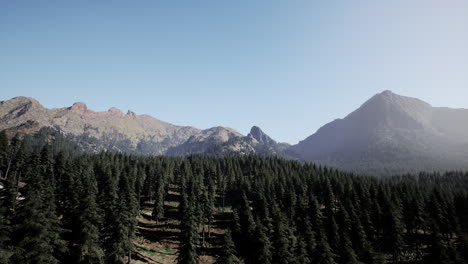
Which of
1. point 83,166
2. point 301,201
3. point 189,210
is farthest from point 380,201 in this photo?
point 83,166

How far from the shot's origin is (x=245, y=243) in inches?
2074

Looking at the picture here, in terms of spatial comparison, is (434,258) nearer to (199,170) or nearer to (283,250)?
(283,250)

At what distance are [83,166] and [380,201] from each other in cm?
10658

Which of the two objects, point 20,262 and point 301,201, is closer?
point 20,262

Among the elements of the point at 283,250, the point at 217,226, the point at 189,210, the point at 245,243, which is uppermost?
the point at 189,210

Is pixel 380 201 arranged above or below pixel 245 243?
above

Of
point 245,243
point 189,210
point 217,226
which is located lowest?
point 217,226

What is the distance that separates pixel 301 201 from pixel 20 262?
6631 cm

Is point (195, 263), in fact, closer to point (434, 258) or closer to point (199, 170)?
point (434, 258)

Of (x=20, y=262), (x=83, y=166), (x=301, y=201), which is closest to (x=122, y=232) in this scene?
(x=20, y=262)

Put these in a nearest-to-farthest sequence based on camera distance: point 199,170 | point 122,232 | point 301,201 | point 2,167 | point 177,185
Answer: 1. point 122,232
2. point 301,201
3. point 2,167
4. point 199,170
5. point 177,185

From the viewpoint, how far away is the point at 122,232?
40312 mm

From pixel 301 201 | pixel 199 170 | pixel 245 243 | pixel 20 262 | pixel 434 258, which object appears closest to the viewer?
pixel 20 262

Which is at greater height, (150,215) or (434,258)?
(434,258)
